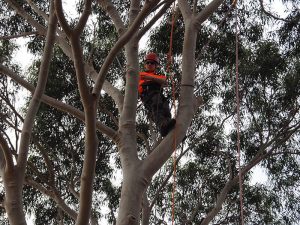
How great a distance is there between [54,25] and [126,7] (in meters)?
3.96

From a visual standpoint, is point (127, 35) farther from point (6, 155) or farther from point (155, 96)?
point (155, 96)

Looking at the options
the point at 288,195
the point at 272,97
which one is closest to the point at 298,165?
the point at 288,195

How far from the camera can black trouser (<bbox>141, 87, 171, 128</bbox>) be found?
445cm

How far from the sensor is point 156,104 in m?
4.65

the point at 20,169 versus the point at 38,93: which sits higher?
the point at 38,93

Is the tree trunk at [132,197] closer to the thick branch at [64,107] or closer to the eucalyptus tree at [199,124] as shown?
the thick branch at [64,107]

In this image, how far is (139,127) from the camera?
776 cm

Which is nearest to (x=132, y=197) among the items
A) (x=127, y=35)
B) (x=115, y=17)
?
(x=127, y=35)

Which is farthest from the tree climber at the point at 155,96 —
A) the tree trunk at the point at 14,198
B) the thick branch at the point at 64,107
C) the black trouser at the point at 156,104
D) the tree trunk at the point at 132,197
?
the tree trunk at the point at 14,198

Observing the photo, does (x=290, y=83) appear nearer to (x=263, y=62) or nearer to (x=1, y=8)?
(x=263, y=62)

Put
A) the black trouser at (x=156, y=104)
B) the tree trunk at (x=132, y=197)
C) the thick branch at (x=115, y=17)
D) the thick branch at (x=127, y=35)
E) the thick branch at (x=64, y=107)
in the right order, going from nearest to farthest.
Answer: the thick branch at (x=127, y=35), the tree trunk at (x=132, y=197), the thick branch at (x=64, y=107), the black trouser at (x=156, y=104), the thick branch at (x=115, y=17)

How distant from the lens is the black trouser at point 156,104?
14.6ft

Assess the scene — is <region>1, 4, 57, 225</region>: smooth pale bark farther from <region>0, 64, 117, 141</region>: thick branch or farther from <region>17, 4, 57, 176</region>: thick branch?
<region>0, 64, 117, 141</region>: thick branch

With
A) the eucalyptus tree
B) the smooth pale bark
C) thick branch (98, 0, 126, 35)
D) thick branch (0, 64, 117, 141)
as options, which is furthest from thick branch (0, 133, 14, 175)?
the eucalyptus tree
